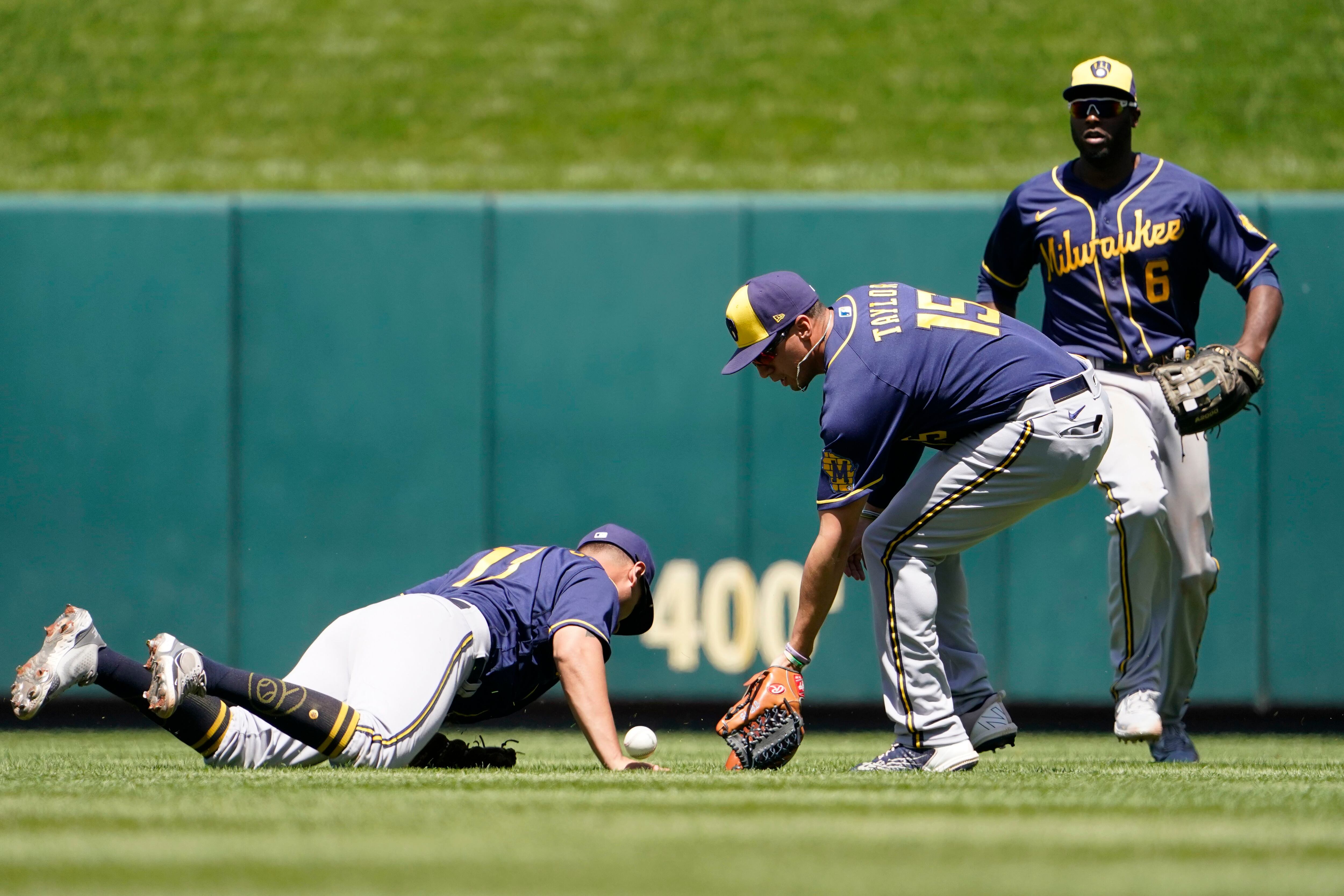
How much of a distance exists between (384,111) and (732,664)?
7256 millimetres

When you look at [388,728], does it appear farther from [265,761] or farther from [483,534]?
[483,534]

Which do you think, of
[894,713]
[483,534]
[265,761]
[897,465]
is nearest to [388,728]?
[265,761]

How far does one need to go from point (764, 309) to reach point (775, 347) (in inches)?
4.4

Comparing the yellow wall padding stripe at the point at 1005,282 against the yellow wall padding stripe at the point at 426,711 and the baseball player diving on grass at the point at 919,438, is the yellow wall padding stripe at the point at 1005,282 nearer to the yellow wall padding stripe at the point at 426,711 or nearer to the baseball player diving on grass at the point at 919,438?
the baseball player diving on grass at the point at 919,438

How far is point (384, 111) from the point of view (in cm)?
1165

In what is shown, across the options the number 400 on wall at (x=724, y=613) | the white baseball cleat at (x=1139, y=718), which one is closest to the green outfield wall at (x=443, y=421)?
the number 400 on wall at (x=724, y=613)

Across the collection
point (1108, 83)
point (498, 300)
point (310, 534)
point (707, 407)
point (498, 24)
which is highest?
point (498, 24)

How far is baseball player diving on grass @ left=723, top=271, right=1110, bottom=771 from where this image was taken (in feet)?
11.4

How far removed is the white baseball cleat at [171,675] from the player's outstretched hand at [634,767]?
103 cm

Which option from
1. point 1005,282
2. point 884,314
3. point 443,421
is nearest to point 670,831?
point 884,314

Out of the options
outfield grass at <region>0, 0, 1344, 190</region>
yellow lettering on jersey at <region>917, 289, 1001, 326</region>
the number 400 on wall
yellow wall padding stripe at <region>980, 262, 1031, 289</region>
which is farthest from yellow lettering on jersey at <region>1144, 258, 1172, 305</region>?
outfield grass at <region>0, 0, 1344, 190</region>

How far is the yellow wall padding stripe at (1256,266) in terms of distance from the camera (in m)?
4.33

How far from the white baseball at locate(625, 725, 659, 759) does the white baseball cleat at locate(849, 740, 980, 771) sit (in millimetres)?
556

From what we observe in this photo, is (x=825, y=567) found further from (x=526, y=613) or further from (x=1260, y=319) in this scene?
(x=1260, y=319)
